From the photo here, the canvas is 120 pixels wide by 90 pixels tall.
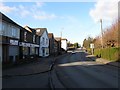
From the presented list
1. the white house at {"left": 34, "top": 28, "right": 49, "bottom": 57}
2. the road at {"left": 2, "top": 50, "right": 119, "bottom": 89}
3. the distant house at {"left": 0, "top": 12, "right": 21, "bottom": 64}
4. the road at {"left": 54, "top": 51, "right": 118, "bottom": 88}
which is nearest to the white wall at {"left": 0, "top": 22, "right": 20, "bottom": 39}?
the distant house at {"left": 0, "top": 12, "right": 21, "bottom": 64}

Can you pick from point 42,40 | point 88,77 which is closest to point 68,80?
point 88,77

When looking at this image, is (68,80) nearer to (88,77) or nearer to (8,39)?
(88,77)

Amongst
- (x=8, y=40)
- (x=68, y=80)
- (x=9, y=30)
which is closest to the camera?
(x=68, y=80)

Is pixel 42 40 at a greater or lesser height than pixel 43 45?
greater

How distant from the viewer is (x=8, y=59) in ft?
106

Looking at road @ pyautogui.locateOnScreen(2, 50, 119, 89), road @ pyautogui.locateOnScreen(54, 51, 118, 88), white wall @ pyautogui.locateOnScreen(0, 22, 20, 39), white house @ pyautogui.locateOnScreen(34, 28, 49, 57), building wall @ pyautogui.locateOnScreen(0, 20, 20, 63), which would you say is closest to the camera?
road @ pyautogui.locateOnScreen(54, 51, 118, 88)

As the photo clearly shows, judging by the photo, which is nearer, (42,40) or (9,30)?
(9,30)

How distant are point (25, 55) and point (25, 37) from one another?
319cm

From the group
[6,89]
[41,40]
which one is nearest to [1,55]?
[6,89]

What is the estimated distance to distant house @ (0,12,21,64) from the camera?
30141mm

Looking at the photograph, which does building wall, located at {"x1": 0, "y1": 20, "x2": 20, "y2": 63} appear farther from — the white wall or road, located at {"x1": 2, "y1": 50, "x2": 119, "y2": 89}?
road, located at {"x1": 2, "y1": 50, "x2": 119, "y2": 89}

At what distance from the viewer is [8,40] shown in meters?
32.0

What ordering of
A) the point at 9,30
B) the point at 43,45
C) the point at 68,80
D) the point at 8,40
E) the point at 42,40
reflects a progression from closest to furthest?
1. the point at 68,80
2. the point at 8,40
3. the point at 9,30
4. the point at 42,40
5. the point at 43,45

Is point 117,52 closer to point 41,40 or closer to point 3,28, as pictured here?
point 3,28
